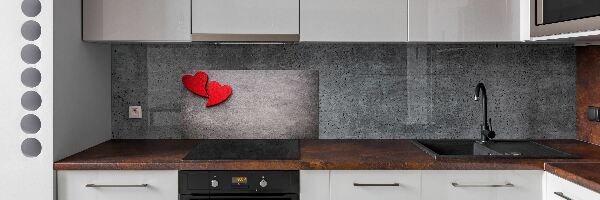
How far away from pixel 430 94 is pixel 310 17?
2.67 ft

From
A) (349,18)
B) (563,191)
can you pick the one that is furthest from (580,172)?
(349,18)

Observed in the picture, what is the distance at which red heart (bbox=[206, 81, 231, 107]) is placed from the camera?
2.94 meters

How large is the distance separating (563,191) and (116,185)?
1.69 m

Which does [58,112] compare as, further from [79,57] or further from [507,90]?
[507,90]

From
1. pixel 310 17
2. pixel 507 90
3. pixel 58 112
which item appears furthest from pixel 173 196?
pixel 507 90

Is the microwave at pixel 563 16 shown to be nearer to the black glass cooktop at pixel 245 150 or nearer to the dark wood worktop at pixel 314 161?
the dark wood worktop at pixel 314 161

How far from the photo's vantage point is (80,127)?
255 cm

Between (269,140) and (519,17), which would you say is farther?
(269,140)

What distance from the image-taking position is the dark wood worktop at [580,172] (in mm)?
1871
